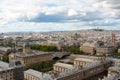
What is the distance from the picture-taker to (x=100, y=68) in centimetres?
5484

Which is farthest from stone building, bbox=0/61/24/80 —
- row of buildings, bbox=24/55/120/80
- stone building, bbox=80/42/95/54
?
stone building, bbox=80/42/95/54

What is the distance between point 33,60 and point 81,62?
19940 mm

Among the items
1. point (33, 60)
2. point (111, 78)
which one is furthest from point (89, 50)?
point (111, 78)

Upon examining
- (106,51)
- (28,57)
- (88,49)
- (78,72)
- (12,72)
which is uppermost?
(78,72)

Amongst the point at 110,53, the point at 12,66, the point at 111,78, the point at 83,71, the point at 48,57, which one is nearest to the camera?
the point at 111,78

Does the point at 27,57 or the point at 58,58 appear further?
the point at 58,58

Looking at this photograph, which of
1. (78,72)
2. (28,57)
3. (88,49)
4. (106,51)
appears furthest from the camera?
(88,49)

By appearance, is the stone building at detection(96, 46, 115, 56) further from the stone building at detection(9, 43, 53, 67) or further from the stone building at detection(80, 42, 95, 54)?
the stone building at detection(9, 43, 53, 67)

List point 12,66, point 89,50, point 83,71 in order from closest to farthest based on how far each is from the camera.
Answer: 1. point 83,71
2. point 12,66
3. point 89,50

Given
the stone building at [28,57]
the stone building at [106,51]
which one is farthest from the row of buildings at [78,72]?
the stone building at [106,51]

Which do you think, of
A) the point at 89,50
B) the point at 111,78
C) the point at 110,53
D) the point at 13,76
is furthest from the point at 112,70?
the point at 89,50

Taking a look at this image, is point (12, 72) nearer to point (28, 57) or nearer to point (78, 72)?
point (78, 72)

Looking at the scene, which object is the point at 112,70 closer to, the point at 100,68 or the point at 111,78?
the point at 100,68

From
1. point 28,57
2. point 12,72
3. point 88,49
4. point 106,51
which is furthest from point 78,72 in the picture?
point 88,49
